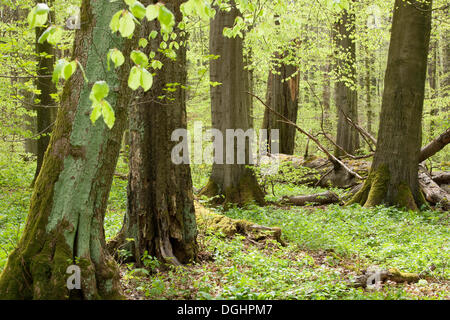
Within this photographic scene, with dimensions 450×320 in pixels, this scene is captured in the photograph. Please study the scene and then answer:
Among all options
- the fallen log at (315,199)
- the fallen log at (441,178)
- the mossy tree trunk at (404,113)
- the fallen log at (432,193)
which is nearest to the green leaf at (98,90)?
the mossy tree trunk at (404,113)

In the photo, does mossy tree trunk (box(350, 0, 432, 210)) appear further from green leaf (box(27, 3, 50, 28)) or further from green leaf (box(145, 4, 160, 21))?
green leaf (box(27, 3, 50, 28))

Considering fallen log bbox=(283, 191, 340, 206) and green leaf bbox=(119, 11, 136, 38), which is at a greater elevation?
green leaf bbox=(119, 11, 136, 38)

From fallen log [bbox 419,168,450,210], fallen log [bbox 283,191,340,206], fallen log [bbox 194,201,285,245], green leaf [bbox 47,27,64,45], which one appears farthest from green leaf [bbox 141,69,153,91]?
fallen log [bbox 419,168,450,210]

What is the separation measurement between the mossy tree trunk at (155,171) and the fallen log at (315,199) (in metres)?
6.27

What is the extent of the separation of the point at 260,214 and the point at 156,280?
14.7 ft

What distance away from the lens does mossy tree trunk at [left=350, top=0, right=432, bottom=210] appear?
9125 mm

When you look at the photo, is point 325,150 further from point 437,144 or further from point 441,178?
point 441,178

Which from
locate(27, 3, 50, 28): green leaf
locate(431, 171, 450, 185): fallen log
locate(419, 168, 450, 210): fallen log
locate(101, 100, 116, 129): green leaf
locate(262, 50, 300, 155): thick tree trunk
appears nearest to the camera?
locate(27, 3, 50, 28): green leaf

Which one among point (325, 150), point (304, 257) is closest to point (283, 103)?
point (325, 150)

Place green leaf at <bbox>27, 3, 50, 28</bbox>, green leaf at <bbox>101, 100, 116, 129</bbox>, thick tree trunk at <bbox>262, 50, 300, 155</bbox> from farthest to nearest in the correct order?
thick tree trunk at <bbox>262, 50, 300, 155</bbox>
green leaf at <bbox>101, 100, 116, 129</bbox>
green leaf at <bbox>27, 3, 50, 28</bbox>

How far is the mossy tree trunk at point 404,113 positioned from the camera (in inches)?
359

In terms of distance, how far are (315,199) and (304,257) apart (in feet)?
16.0

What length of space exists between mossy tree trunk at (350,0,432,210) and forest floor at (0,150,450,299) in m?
0.72

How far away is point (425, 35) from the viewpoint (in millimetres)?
9180
